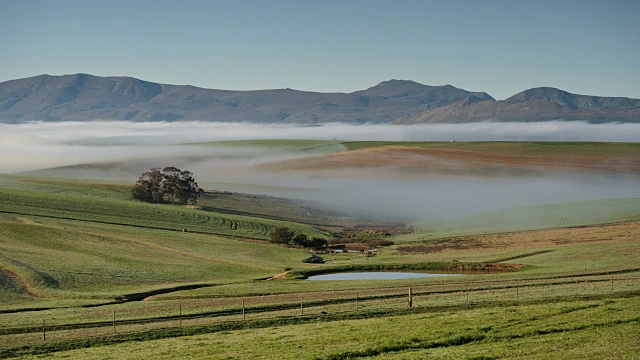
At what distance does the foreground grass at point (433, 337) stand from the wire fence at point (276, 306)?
9.21 feet

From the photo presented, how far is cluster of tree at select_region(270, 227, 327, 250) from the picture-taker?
9419cm

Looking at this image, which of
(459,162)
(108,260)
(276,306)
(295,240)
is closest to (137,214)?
(295,240)

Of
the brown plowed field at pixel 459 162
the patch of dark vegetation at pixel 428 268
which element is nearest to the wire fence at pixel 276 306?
the patch of dark vegetation at pixel 428 268

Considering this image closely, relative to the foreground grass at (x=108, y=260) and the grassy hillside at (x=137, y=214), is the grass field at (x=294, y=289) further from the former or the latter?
the grassy hillside at (x=137, y=214)

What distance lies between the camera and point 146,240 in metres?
82.1

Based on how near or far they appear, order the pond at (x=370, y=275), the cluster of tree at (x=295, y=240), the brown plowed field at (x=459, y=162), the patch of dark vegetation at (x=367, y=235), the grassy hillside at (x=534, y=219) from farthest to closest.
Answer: the brown plowed field at (x=459, y=162), the grassy hillside at (x=534, y=219), the patch of dark vegetation at (x=367, y=235), the cluster of tree at (x=295, y=240), the pond at (x=370, y=275)

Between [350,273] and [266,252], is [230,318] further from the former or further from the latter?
[266,252]

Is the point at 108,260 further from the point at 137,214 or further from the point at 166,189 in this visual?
the point at 166,189

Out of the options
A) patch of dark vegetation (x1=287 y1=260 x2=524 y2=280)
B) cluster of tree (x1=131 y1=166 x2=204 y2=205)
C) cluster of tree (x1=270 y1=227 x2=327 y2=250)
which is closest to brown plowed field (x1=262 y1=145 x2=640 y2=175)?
cluster of tree (x1=131 y1=166 x2=204 y2=205)

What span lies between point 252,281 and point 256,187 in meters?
105

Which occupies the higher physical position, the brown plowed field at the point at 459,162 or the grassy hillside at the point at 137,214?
the brown plowed field at the point at 459,162

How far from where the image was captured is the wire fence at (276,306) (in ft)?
129

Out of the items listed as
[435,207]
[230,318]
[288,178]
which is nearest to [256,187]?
[288,178]

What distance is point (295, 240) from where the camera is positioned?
9450 centimetres
